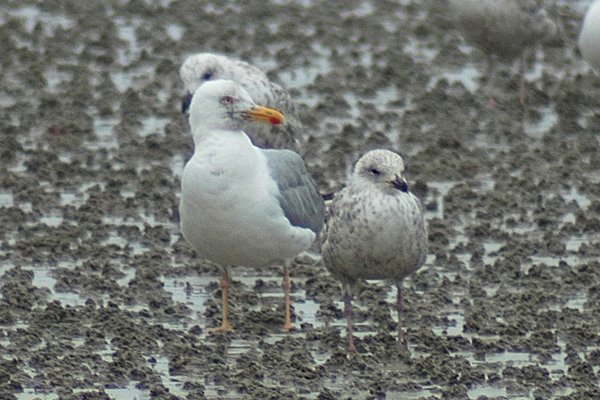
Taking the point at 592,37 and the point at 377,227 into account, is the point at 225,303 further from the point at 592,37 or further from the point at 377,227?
the point at 592,37

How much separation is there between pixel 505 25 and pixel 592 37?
1.29 meters

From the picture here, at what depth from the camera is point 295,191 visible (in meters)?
9.02

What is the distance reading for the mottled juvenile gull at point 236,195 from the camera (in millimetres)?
8477

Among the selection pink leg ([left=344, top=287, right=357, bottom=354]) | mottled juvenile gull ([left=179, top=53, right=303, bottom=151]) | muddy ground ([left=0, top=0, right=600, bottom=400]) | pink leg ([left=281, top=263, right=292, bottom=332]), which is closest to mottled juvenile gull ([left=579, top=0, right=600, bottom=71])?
muddy ground ([left=0, top=0, right=600, bottom=400])

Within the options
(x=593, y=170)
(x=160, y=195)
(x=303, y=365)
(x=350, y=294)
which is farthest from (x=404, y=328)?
(x=593, y=170)

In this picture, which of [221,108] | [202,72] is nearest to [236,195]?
[221,108]

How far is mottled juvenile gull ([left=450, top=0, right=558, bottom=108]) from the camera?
1573cm

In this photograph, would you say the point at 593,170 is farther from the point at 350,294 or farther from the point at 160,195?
the point at 350,294

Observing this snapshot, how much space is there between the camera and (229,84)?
8844 mm

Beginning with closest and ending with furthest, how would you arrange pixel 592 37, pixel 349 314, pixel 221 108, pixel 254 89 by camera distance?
pixel 349 314, pixel 221 108, pixel 254 89, pixel 592 37

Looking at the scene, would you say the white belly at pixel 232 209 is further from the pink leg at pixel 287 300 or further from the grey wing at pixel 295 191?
the pink leg at pixel 287 300

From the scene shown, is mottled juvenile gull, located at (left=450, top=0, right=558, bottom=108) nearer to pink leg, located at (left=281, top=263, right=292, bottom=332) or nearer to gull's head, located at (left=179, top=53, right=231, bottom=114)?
gull's head, located at (left=179, top=53, right=231, bottom=114)

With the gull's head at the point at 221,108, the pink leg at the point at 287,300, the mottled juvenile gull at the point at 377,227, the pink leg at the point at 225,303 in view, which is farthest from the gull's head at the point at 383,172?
the pink leg at the point at 225,303

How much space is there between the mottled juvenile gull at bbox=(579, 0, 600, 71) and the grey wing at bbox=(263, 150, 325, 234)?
20.2 ft
